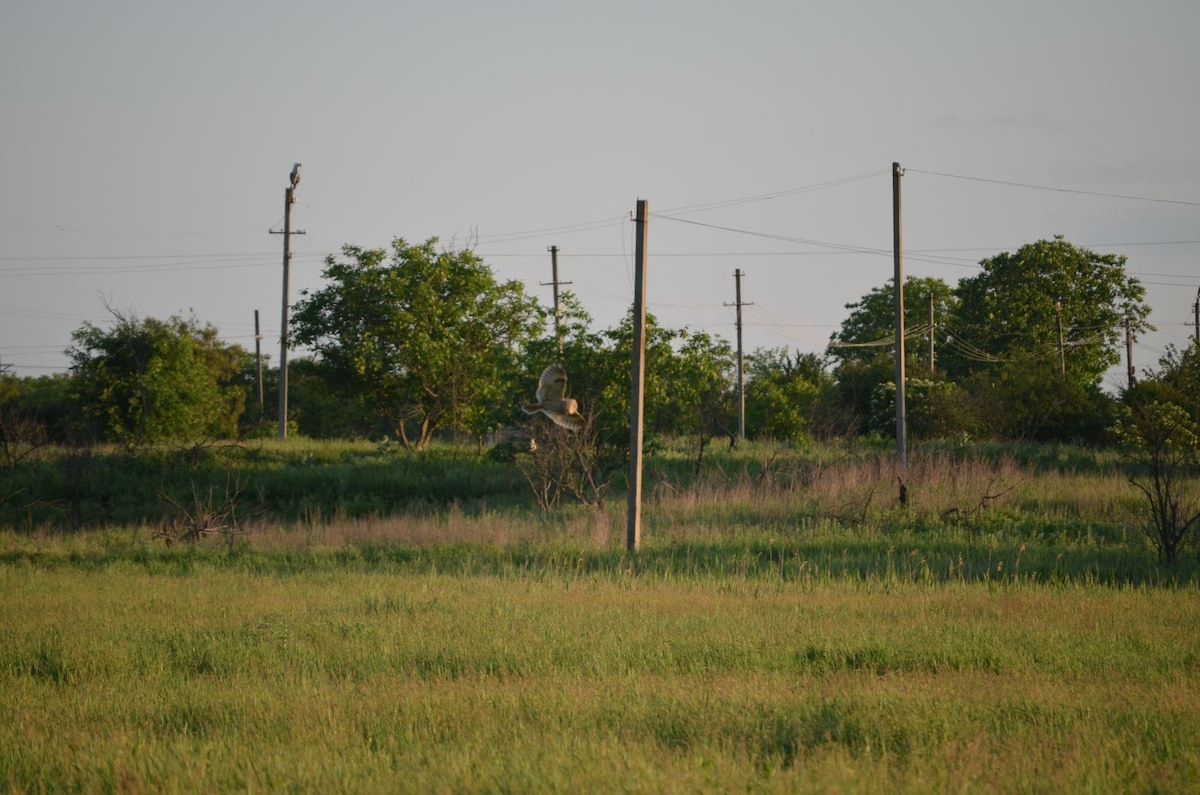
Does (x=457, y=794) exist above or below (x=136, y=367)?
below

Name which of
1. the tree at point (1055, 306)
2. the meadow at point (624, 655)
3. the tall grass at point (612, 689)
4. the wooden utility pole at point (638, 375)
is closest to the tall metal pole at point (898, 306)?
the meadow at point (624, 655)

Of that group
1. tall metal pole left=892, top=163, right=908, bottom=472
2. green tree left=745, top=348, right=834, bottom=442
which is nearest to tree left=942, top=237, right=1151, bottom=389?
green tree left=745, top=348, right=834, bottom=442

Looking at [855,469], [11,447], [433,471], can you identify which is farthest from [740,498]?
[11,447]

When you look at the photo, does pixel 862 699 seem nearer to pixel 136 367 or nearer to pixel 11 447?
pixel 11 447

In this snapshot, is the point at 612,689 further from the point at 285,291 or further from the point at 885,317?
the point at 885,317

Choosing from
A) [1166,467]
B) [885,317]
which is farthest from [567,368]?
[885,317]

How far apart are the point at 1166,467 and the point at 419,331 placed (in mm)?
21956

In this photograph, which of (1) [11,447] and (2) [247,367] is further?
(2) [247,367]

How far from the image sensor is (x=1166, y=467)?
1766cm

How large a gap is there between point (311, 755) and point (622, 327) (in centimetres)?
2084

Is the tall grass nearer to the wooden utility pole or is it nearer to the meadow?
the meadow

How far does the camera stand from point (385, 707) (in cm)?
752

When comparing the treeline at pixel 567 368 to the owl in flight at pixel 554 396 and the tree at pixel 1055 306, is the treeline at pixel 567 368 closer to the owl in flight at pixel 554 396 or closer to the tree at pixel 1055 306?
the tree at pixel 1055 306

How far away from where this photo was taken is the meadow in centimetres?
605
